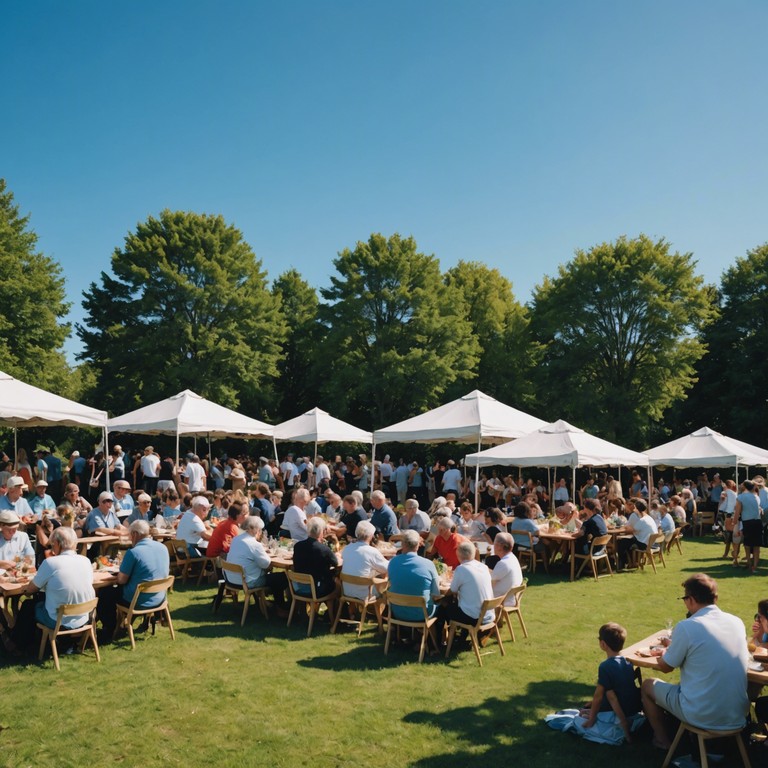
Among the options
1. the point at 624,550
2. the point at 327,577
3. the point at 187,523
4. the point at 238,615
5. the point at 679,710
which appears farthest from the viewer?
the point at 624,550

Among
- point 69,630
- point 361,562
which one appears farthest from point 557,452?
point 69,630

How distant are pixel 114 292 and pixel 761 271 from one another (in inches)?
1294

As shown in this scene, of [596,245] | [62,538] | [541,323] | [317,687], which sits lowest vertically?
[317,687]

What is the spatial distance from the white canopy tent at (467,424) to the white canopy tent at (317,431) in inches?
116

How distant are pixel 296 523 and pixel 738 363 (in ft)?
93.6

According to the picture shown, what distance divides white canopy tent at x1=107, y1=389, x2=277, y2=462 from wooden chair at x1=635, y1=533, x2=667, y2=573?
31.5 feet

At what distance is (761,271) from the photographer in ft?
109

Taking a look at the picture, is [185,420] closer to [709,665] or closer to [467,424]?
[467,424]

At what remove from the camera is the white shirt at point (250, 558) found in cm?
870

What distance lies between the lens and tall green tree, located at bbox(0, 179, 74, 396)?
29.4m

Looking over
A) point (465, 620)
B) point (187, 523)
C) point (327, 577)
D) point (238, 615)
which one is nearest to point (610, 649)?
point (465, 620)

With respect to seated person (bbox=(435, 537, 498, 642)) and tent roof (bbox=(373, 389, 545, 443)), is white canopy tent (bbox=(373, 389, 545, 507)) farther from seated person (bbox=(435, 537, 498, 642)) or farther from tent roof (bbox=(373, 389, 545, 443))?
seated person (bbox=(435, 537, 498, 642))

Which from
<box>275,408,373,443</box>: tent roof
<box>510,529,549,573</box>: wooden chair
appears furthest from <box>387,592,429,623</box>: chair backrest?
<box>275,408,373,443</box>: tent roof

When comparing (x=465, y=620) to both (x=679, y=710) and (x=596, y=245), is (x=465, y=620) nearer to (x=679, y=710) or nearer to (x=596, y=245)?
(x=679, y=710)
